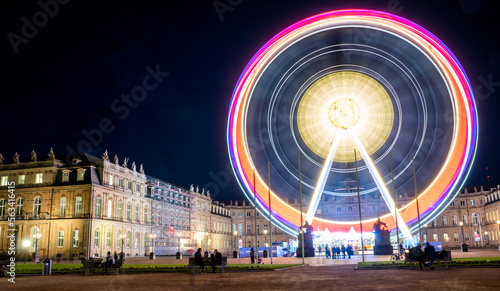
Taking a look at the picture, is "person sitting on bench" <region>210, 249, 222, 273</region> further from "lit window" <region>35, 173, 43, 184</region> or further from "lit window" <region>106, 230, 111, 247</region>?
"lit window" <region>35, 173, 43, 184</region>

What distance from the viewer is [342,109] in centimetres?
3425

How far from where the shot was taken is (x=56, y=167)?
208 ft

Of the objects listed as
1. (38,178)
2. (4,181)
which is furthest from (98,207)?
(4,181)

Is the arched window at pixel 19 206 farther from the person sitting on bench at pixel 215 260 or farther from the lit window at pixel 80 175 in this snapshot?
the person sitting on bench at pixel 215 260

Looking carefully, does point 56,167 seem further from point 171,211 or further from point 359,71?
point 359,71

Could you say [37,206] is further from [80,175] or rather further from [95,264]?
[95,264]

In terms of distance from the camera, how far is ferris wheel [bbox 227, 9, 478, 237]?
3169 centimetres

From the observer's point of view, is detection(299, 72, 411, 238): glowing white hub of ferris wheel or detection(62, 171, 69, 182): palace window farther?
detection(62, 171, 69, 182): palace window

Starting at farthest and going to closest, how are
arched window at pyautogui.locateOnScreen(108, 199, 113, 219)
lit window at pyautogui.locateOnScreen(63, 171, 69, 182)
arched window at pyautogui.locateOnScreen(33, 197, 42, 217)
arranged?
1. arched window at pyautogui.locateOnScreen(108, 199, 113, 219)
2. lit window at pyautogui.locateOnScreen(63, 171, 69, 182)
3. arched window at pyautogui.locateOnScreen(33, 197, 42, 217)

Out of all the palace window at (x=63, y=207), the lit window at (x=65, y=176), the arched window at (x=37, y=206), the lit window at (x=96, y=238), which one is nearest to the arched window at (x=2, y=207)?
the arched window at (x=37, y=206)

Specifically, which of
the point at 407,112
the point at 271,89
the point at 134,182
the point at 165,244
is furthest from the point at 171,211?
the point at 407,112

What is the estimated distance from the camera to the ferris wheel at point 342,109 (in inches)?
1248

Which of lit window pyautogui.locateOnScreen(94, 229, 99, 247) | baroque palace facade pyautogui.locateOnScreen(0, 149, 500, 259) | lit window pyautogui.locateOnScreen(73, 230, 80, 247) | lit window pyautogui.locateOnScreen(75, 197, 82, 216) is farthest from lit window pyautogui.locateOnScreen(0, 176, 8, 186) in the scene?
lit window pyautogui.locateOnScreen(94, 229, 99, 247)

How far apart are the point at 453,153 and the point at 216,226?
8648 cm
